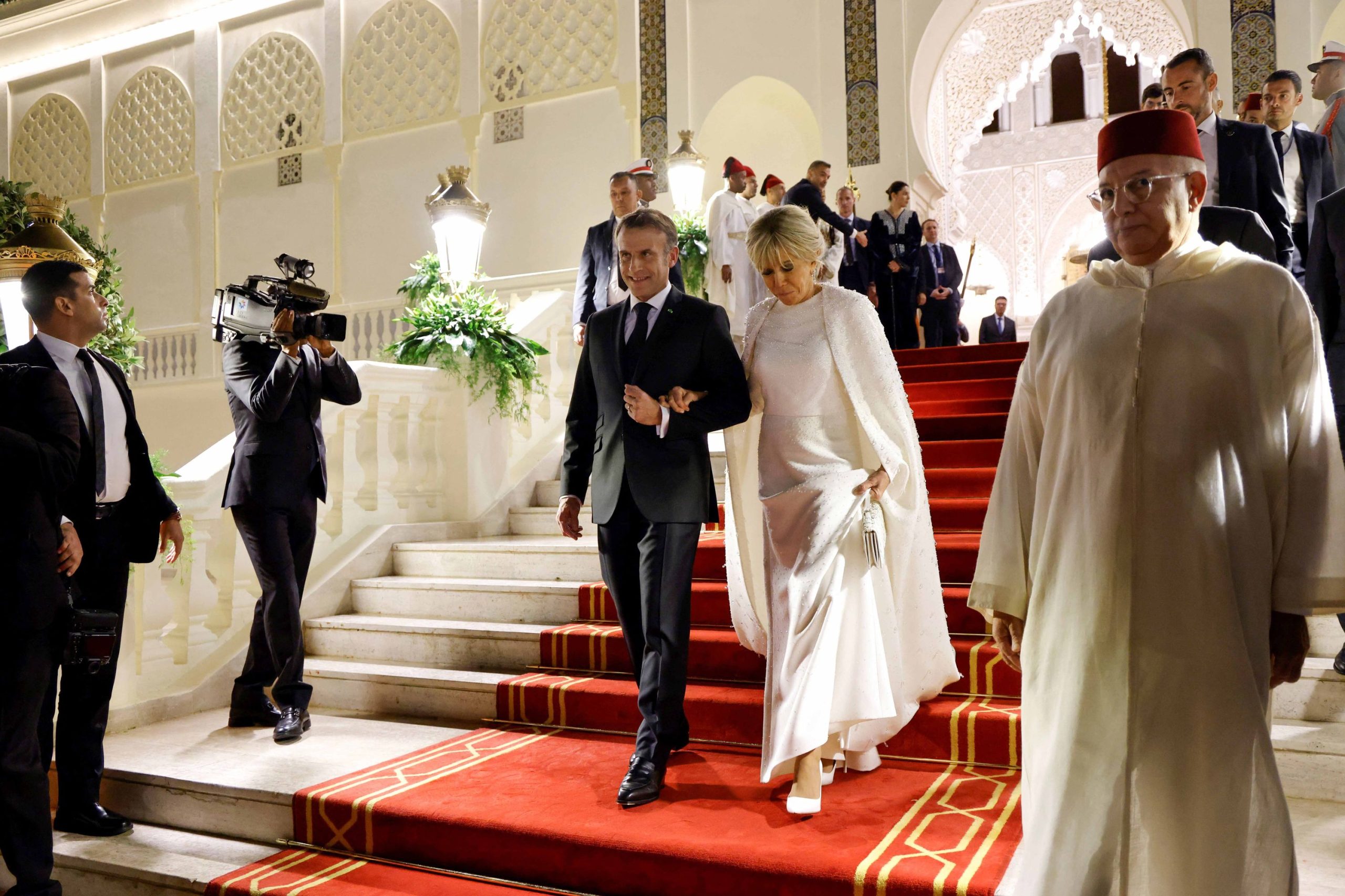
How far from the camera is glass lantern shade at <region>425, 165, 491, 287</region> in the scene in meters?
6.82

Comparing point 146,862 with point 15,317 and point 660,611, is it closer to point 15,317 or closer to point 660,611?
point 660,611

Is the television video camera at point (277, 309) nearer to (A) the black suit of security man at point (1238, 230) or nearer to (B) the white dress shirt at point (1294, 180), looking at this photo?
(A) the black suit of security man at point (1238, 230)

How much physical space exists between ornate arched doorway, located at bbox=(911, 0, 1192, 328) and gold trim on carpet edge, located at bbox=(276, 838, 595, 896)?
9656mm

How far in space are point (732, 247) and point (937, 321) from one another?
258cm

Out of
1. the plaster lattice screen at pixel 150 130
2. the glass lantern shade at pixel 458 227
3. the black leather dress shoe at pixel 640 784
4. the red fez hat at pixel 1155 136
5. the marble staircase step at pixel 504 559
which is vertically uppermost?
the plaster lattice screen at pixel 150 130

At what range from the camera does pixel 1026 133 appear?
17891 millimetres

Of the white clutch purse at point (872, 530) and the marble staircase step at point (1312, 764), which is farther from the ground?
the white clutch purse at point (872, 530)

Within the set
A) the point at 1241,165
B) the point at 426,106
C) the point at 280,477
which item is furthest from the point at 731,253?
the point at 280,477

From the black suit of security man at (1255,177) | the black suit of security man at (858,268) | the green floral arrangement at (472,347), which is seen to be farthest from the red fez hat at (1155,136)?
the black suit of security man at (858,268)

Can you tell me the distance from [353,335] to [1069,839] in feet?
36.4

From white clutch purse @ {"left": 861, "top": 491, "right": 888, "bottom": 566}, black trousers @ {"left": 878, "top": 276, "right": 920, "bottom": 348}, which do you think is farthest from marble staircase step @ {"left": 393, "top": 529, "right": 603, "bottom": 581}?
black trousers @ {"left": 878, "top": 276, "right": 920, "bottom": 348}

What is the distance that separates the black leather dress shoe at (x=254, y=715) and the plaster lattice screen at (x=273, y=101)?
393 inches

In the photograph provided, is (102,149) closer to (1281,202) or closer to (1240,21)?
(1240,21)

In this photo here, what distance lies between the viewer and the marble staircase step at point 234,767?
3713 millimetres
